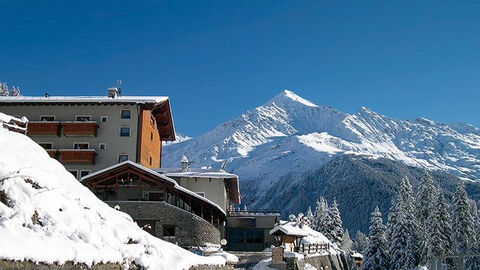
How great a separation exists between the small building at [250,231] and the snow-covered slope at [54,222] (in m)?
34.4

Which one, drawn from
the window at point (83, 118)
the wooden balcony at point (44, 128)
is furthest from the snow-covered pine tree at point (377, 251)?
the wooden balcony at point (44, 128)

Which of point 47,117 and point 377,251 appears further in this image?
point 377,251

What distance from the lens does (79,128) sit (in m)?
45.2

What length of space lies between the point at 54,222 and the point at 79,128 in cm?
3575

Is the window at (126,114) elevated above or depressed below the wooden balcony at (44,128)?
above

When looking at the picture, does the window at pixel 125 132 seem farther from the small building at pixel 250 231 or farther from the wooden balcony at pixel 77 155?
the small building at pixel 250 231

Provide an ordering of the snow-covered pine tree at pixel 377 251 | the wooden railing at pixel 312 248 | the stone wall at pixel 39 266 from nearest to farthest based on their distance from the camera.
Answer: the stone wall at pixel 39 266, the wooden railing at pixel 312 248, the snow-covered pine tree at pixel 377 251

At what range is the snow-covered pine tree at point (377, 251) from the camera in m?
63.8

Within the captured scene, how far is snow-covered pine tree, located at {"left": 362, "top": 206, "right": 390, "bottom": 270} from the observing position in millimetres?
63750

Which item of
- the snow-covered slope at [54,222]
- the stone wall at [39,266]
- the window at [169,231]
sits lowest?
the stone wall at [39,266]

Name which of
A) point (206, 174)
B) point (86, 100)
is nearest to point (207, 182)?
point (206, 174)

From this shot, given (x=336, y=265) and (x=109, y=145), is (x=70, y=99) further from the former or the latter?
(x=336, y=265)

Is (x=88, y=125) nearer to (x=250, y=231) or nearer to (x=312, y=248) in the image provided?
(x=250, y=231)

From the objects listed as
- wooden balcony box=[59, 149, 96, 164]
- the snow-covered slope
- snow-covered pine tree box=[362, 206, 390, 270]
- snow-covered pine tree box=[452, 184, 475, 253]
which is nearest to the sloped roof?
wooden balcony box=[59, 149, 96, 164]
